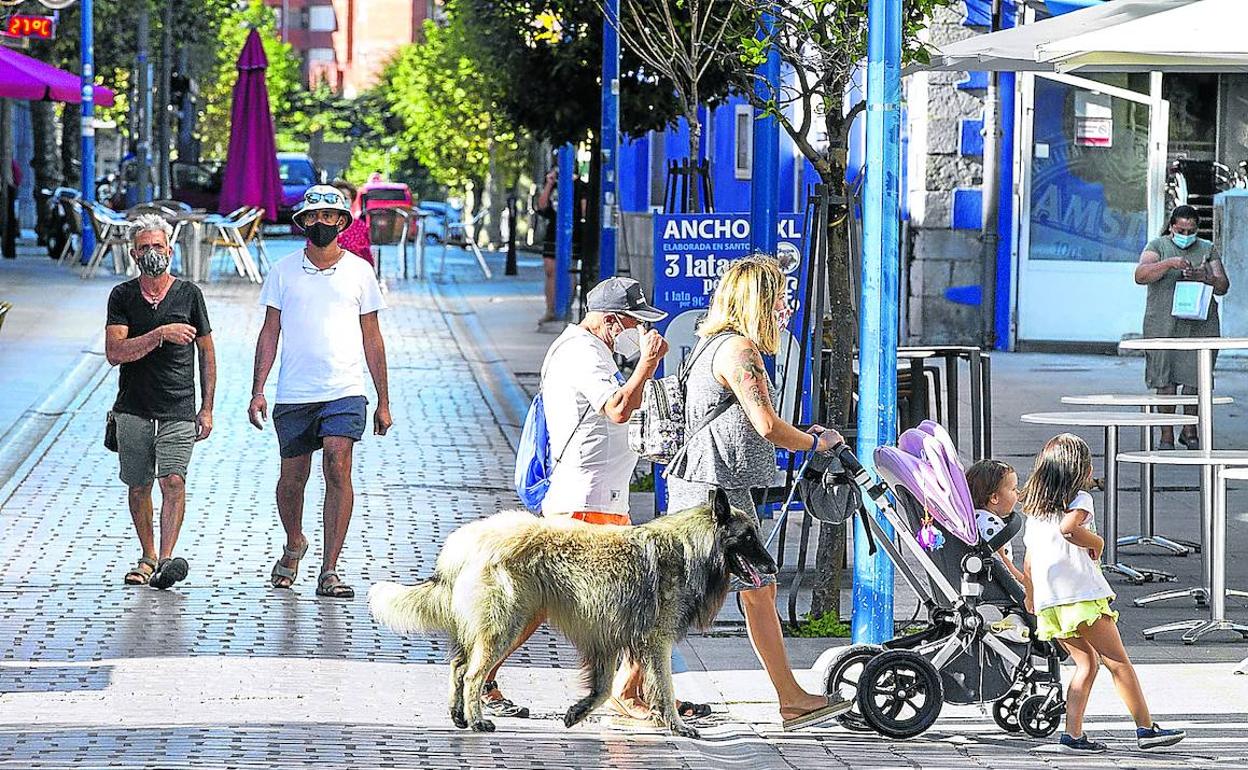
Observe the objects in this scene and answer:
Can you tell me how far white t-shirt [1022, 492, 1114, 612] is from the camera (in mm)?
7008

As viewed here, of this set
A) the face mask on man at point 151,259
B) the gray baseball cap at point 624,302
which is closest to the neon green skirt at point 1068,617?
the gray baseball cap at point 624,302

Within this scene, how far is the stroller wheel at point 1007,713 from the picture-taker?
716 cm

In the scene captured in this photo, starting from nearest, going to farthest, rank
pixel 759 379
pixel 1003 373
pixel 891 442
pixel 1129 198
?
1. pixel 759 379
2. pixel 891 442
3. pixel 1003 373
4. pixel 1129 198

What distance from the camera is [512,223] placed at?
3459 centimetres

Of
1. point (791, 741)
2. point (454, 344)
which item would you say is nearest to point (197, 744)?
point (791, 741)

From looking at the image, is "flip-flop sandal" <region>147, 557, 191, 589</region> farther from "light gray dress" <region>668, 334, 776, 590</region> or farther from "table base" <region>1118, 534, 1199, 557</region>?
"table base" <region>1118, 534, 1199, 557</region>

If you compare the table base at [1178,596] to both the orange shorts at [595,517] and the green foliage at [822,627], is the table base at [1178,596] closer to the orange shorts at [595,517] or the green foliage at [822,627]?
the green foliage at [822,627]

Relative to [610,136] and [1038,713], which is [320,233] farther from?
[610,136]

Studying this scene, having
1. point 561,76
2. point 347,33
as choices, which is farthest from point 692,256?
point 347,33

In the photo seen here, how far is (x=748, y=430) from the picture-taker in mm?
7273

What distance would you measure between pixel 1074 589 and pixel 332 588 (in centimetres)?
368

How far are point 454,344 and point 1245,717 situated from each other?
15.4 m

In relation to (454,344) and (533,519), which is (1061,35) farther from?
(454,344)

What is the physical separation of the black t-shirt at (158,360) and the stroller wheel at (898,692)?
395 cm
